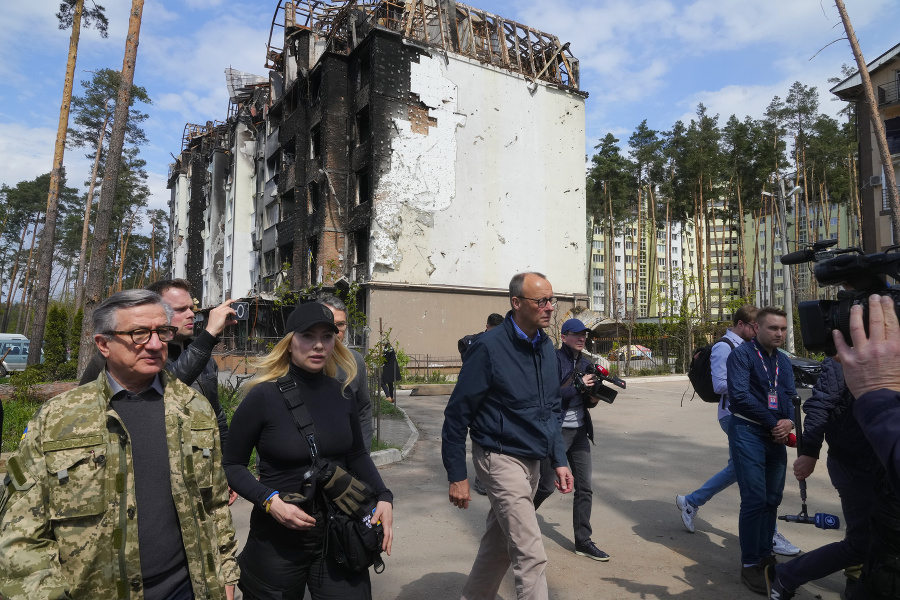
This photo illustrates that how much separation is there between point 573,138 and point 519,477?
28.8 m

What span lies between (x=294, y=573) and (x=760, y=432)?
3513 millimetres

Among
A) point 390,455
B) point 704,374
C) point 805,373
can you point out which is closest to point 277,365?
point 704,374

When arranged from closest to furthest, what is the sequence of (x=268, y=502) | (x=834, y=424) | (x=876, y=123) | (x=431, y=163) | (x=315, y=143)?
(x=268, y=502)
(x=834, y=424)
(x=876, y=123)
(x=431, y=163)
(x=315, y=143)

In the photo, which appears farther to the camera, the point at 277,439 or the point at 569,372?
the point at 569,372

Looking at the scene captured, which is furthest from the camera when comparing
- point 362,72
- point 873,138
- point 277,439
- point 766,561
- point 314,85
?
point 314,85

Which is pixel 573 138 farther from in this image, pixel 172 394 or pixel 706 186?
pixel 172 394

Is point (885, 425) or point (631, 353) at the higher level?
point (631, 353)

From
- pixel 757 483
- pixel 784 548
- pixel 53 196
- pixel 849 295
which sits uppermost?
pixel 53 196

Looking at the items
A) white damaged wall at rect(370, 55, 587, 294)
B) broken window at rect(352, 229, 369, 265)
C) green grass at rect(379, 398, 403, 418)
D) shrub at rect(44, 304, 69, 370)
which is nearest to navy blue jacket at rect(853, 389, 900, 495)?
green grass at rect(379, 398, 403, 418)

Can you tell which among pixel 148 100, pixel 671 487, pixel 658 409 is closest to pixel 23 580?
pixel 671 487

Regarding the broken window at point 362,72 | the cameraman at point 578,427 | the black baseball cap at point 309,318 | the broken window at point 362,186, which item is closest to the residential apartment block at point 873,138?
the broken window at point 362,72

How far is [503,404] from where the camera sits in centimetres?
364

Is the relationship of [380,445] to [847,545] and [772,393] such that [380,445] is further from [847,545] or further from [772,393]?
[847,545]

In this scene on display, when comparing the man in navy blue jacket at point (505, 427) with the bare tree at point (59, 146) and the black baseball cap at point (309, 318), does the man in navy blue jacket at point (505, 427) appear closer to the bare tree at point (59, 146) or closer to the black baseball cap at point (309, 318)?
the black baseball cap at point (309, 318)
